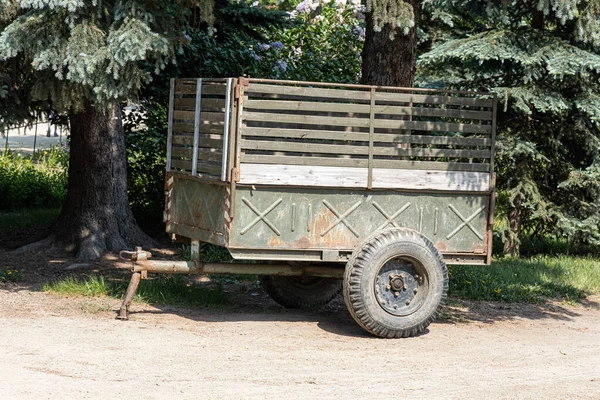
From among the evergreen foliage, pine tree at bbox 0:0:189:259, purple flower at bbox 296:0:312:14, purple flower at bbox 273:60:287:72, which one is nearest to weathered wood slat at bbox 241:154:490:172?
the evergreen foliage

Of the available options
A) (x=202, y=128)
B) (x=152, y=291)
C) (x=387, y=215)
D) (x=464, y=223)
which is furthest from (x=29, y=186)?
(x=464, y=223)

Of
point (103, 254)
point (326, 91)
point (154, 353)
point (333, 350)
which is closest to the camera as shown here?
point (154, 353)

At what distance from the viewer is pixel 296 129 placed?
7930mm

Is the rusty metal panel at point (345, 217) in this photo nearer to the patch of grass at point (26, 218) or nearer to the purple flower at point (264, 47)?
the purple flower at point (264, 47)

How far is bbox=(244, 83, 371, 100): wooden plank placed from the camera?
7807mm

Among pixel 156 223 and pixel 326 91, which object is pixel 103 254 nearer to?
pixel 156 223

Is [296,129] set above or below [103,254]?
above

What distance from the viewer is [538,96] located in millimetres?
11867

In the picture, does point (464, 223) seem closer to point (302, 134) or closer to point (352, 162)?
point (352, 162)

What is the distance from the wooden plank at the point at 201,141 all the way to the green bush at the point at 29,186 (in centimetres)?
770

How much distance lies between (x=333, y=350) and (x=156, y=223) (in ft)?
21.0

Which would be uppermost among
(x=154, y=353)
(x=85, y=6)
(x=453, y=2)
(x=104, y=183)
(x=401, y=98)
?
(x=453, y=2)

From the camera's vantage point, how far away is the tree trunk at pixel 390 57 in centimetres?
1032

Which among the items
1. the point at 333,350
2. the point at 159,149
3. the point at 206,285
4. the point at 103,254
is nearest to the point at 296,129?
the point at 333,350
